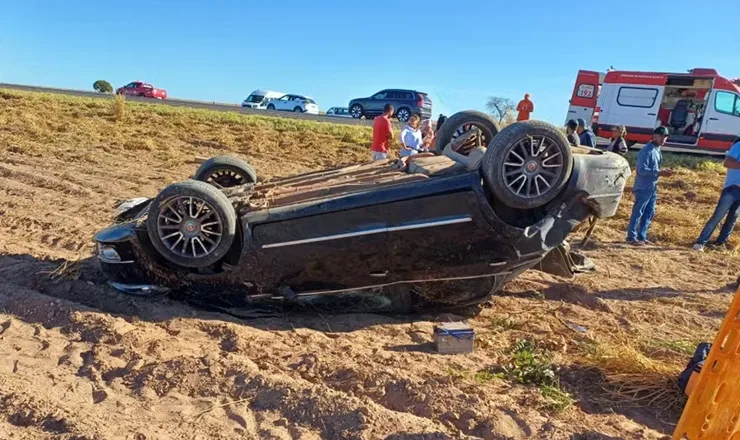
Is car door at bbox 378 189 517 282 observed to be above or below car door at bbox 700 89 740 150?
below

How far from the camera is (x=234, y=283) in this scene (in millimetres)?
4438

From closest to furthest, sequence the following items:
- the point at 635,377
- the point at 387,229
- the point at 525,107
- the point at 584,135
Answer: the point at 635,377
the point at 387,229
the point at 584,135
the point at 525,107

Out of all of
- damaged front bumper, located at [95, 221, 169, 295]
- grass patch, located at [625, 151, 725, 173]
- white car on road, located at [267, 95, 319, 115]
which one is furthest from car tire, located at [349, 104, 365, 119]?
damaged front bumper, located at [95, 221, 169, 295]

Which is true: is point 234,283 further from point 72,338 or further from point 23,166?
point 23,166

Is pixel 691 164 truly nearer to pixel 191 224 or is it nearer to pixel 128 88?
pixel 191 224

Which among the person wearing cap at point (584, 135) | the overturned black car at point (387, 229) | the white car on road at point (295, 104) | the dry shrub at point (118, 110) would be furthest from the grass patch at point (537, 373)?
the white car on road at point (295, 104)

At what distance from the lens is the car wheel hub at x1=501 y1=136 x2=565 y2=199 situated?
407 centimetres

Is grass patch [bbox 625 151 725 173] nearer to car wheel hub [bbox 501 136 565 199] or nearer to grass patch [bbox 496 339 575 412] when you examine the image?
car wheel hub [bbox 501 136 565 199]

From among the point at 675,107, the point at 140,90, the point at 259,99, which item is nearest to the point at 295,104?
the point at 259,99

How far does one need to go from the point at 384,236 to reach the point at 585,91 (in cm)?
2015

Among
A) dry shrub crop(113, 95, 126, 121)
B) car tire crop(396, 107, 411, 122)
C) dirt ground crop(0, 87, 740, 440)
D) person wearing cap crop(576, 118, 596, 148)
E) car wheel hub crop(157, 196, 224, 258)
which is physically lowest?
dirt ground crop(0, 87, 740, 440)

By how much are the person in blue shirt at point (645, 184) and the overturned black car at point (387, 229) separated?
4.02 meters

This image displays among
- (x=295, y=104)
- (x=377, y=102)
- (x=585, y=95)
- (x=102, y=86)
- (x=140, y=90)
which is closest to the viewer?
(x=585, y=95)

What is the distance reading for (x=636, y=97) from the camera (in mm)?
20094
